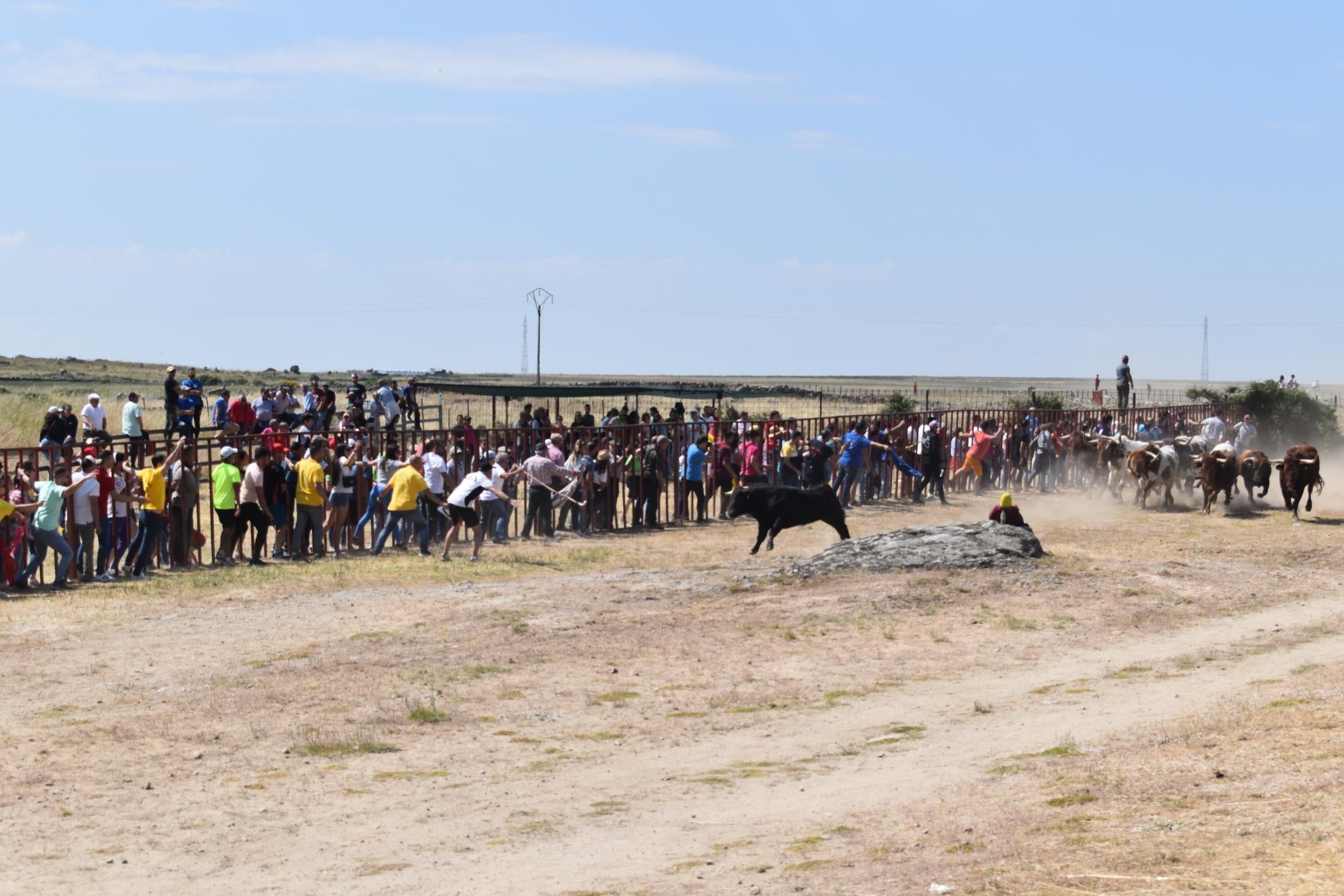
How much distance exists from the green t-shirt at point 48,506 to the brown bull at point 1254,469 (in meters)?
21.2

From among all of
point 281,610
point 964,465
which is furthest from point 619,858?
point 964,465

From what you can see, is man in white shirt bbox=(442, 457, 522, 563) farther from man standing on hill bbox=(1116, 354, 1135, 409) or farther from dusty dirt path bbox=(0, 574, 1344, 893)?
man standing on hill bbox=(1116, 354, 1135, 409)

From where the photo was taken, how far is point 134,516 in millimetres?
20344

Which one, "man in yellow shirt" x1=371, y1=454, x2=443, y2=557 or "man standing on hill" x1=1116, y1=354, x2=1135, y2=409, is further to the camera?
"man standing on hill" x1=1116, y1=354, x2=1135, y2=409

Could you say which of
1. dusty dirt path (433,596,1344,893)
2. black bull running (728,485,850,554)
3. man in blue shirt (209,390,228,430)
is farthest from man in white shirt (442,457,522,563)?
man in blue shirt (209,390,228,430)

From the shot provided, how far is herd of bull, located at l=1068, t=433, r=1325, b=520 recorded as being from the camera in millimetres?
27266

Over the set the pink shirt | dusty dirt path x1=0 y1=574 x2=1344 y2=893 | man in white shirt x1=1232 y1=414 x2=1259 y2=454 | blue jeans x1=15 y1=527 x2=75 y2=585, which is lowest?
dusty dirt path x1=0 y1=574 x2=1344 y2=893

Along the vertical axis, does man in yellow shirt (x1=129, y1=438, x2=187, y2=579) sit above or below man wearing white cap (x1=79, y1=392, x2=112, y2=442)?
below

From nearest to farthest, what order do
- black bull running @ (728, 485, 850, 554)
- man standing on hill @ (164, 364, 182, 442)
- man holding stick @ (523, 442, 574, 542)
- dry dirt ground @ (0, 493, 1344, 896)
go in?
dry dirt ground @ (0, 493, 1344, 896)
black bull running @ (728, 485, 850, 554)
man holding stick @ (523, 442, 574, 542)
man standing on hill @ (164, 364, 182, 442)

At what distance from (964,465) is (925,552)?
583 inches

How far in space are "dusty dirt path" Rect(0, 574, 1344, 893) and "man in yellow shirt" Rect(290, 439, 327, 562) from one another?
557 centimetres

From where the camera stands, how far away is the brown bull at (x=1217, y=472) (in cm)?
2830

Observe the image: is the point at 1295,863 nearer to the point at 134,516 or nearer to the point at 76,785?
the point at 76,785

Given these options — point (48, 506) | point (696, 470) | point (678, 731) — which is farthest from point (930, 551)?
point (48, 506)
